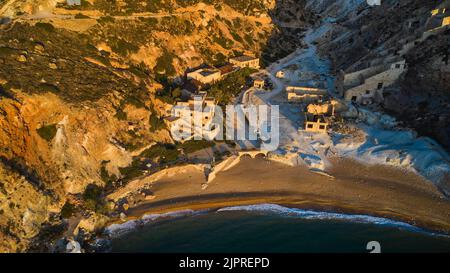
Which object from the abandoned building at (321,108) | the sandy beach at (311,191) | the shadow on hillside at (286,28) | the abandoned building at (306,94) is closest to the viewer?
the sandy beach at (311,191)

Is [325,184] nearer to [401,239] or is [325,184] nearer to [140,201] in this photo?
[401,239]

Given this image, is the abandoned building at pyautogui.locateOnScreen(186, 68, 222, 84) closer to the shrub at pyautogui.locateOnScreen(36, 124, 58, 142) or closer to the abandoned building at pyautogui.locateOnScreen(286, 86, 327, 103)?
the abandoned building at pyautogui.locateOnScreen(286, 86, 327, 103)

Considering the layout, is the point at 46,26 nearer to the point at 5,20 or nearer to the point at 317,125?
the point at 5,20

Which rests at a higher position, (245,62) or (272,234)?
(245,62)

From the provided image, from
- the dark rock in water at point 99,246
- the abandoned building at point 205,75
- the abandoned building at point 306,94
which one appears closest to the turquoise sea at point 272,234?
the dark rock in water at point 99,246

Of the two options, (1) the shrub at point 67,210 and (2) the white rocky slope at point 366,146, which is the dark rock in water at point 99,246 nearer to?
(1) the shrub at point 67,210

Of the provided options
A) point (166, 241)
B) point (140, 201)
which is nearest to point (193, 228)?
point (166, 241)

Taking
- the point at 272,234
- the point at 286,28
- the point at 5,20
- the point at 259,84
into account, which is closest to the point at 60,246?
the point at 272,234
